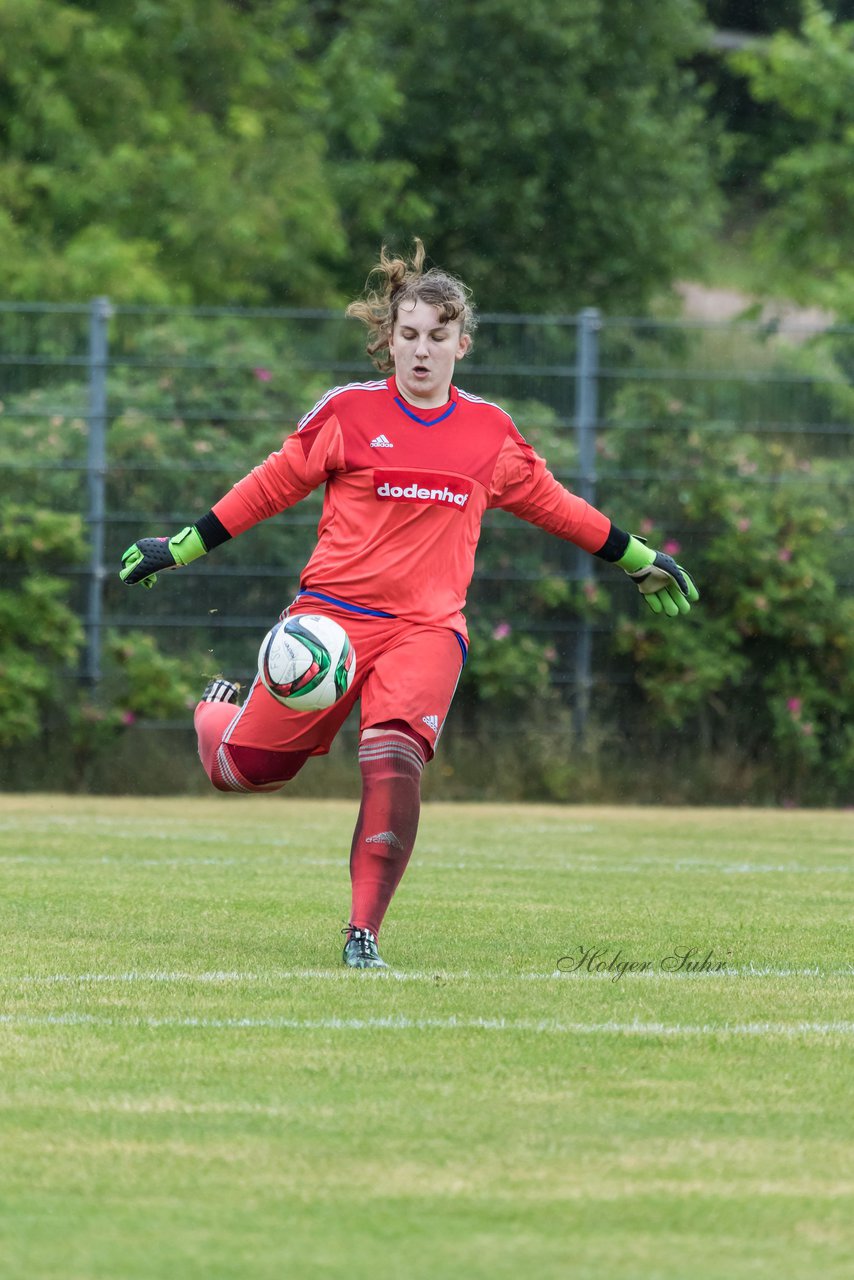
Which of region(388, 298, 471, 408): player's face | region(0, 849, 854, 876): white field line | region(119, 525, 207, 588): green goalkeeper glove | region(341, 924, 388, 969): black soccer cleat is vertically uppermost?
region(388, 298, 471, 408): player's face

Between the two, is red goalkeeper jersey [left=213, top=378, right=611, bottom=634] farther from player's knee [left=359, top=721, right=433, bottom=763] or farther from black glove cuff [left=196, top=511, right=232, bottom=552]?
player's knee [left=359, top=721, right=433, bottom=763]

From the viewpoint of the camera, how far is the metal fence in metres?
15.6

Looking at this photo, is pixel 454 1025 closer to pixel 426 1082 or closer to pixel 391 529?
pixel 426 1082

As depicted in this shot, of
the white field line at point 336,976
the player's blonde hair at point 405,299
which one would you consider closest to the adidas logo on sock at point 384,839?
the white field line at point 336,976

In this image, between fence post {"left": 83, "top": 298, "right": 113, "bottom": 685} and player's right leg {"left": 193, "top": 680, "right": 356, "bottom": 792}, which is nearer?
player's right leg {"left": 193, "top": 680, "right": 356, "bottom": 792}

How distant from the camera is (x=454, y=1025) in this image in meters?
5.77

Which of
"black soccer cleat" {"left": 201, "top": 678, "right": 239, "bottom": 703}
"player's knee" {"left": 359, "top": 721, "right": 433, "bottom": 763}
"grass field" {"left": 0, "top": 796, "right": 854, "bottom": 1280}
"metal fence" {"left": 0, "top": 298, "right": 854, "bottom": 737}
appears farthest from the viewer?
"metal fence" {"left": 0, "top": 298, "right": 854, "bottom": 737}

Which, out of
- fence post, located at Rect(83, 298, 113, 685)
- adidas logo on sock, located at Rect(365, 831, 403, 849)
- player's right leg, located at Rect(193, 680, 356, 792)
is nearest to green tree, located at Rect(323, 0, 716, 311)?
fence post, located at Rect(83, 298, 113, 685)

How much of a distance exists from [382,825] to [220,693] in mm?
1239

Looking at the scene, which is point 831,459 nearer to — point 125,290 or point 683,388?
point 683,388

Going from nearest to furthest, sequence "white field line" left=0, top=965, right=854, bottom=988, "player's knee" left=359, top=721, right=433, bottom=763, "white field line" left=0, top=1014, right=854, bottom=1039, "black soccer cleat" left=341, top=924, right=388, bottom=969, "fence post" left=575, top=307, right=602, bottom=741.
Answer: "white field line" left=0, top=1014, right=854, bottom=1039, "white field line" left=0, top=965, right=854, bottom=988, "black soccer cleat" left=341, top=924, right=388, bottom=969, "player's knee" left=359, top=721, right=433, bottom=763, "fence post" left=575, top=307, right=602, bottom=741

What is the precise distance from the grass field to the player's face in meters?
1.82

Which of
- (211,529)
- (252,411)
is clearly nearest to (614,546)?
(211,529)

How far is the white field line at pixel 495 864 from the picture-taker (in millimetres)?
10219
